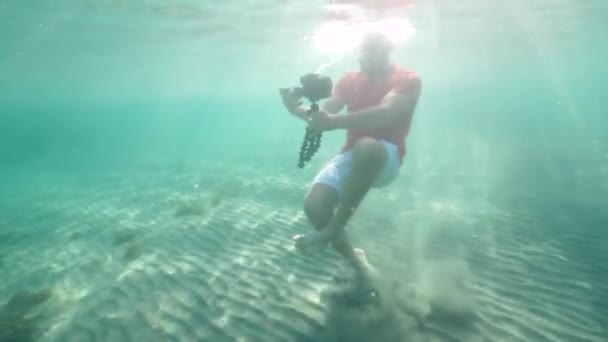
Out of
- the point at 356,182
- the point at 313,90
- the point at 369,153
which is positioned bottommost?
the point at 356,182

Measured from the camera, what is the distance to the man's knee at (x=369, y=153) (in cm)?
462

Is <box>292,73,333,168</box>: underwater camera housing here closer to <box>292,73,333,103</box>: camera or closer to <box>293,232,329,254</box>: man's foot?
Result: <box>292,73,333,103</box>: camera

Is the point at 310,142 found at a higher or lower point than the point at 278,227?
higher

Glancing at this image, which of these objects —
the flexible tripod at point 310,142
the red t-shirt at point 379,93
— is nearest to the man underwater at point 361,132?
the red t-shirt at point 379,93

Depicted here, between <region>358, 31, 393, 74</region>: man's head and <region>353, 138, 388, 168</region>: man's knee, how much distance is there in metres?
1.21

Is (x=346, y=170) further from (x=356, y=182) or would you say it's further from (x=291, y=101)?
(x=291, y=101)

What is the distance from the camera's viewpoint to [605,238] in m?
7.83

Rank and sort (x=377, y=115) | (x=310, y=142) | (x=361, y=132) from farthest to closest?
(x=361, y=132)
(x=310, y=142)
(x=377, y=115)

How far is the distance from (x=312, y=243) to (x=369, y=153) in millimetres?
1383

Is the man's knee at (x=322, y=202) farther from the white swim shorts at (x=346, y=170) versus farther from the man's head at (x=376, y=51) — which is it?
the man's head at (x=376, y=51)

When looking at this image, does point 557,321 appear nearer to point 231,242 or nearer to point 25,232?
point 231,242

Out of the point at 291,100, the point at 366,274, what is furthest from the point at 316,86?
the point at 366,274

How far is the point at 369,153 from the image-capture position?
15.2 ft

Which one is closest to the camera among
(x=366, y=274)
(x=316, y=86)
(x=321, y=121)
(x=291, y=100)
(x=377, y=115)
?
(x=321, y=121)
